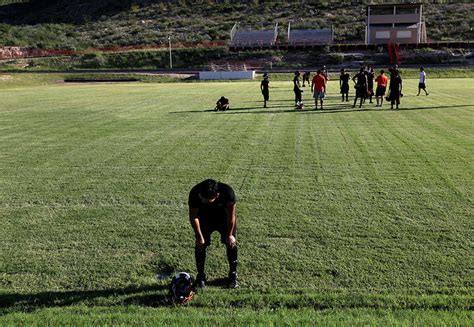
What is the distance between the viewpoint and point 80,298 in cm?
540

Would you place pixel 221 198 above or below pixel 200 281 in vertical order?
above

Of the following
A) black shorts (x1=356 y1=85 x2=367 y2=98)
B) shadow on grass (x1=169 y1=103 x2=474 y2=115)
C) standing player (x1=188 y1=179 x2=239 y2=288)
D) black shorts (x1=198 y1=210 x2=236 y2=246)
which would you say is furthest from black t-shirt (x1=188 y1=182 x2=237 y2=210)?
black shorts (x1=356 y1=85 x2=367 y2=98)

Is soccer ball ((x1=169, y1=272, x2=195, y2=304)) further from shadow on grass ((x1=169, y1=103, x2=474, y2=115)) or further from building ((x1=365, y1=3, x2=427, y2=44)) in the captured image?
building ((x1=365, y1=3, x2=427, y2=44))

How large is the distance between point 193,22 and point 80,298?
98.4 m

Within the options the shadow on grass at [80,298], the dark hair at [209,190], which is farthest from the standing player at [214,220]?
the shadow on grass at [80,298]

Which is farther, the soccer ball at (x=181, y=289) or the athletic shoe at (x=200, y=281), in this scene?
the athletic shoe at (x=200, y=281)

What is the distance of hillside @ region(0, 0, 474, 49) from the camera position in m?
85.1

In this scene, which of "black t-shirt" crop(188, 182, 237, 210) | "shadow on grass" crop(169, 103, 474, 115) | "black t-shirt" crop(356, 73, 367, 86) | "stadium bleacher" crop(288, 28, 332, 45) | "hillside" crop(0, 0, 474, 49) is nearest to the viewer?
"black t-shirt" crop(188, 182, 237, 210)

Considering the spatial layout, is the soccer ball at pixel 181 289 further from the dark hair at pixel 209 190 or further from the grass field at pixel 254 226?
the dark hair at pixel 209 190

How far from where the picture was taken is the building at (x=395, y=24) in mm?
71875

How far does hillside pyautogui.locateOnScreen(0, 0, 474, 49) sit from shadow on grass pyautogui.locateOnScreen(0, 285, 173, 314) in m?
77.7

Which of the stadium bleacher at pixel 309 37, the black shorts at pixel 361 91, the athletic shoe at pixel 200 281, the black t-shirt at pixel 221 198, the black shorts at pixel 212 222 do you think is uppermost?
the stadium bleacher at pixel 309 37

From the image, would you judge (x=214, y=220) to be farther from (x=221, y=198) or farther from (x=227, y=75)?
(x=227, y=75)

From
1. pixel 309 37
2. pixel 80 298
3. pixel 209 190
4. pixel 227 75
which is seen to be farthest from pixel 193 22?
pixel 209 190
